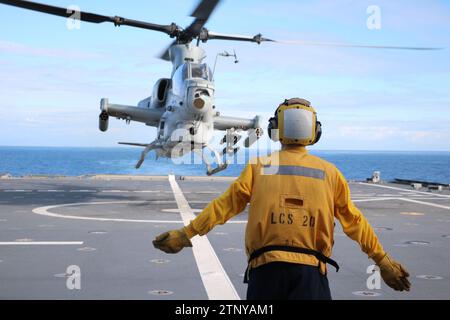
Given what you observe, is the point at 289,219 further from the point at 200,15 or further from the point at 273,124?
the point at 200,15

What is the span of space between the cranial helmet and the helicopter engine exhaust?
18.5 meters

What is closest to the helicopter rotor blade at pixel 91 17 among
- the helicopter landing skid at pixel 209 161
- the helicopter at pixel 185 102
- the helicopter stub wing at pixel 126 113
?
the helicopter at pixel 185 102

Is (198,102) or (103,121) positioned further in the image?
(103,121)

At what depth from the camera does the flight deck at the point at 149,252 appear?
7535 mm

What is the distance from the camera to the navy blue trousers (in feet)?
14.0

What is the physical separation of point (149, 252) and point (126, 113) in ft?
43.3

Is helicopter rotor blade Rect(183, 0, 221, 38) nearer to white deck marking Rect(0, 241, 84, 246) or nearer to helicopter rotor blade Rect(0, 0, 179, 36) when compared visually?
helicopter rotor blade Rect(0, 0, 179, 36)

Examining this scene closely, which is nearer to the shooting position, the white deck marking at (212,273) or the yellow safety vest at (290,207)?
the yellow safety vest at (290,207)

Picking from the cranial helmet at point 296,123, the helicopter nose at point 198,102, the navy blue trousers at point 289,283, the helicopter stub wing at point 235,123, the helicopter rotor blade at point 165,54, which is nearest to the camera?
the navy blue trousers at point 289,283
